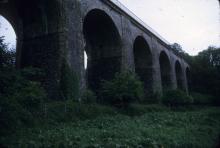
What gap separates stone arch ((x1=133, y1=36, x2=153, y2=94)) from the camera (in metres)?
21.0

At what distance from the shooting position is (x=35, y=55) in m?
11.7

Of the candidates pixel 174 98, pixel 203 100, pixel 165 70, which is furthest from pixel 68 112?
pixel 203 100

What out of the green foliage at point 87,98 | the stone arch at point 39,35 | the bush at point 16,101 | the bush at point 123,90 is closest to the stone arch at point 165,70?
the bush at point 123,90

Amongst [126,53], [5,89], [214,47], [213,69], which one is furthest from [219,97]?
[5,89]

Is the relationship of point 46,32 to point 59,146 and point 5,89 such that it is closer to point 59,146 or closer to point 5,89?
point 5,89

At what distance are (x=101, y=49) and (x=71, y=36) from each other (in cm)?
589

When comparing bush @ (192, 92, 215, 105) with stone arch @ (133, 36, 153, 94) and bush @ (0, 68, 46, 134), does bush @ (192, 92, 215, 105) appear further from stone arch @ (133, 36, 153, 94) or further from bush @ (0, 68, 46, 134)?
bush @ (0, 68, 46, 134)

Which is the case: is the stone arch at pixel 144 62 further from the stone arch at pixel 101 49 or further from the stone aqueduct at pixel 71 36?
the stone arch at pixel 101 49

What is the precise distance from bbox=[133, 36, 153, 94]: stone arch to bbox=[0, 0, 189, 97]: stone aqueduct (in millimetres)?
2137

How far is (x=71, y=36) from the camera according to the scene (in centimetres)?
1138

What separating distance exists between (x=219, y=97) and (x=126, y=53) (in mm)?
16873

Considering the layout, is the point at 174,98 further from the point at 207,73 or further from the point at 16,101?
the point at 207,73

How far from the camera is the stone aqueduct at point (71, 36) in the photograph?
36.0ft

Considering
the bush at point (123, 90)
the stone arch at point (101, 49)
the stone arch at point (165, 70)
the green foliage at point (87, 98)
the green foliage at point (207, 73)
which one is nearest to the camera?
the green foliage at point (87, 98)
